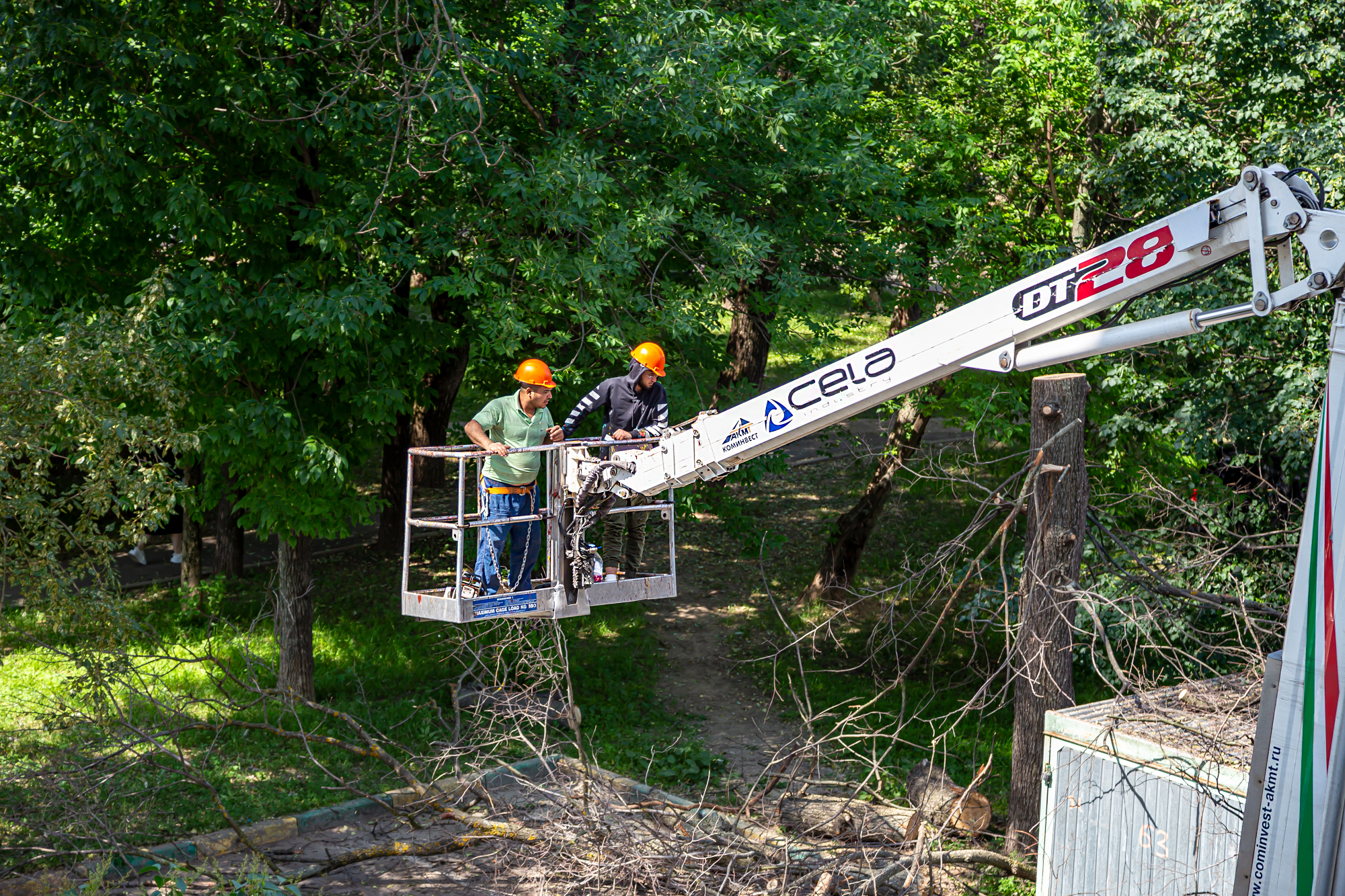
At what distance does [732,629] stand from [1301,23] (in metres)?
10.7

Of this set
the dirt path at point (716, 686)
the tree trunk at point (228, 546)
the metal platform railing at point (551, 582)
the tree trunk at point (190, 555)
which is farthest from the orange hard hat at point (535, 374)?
the tree trunk at point (228, 546)

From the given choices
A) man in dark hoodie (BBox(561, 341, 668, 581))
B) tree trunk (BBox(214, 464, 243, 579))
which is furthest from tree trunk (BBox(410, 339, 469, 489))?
man in dark hoodie (BBox(561, 341, 668, 581))

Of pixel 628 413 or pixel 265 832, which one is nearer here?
pixel 628 413

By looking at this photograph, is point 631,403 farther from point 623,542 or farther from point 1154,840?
point 1154,840

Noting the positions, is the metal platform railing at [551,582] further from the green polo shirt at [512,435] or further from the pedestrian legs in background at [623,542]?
the pedestrian legs in background at [623,542]

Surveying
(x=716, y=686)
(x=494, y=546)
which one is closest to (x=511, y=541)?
(x=494, y=546)

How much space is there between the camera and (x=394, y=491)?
57.9 feet

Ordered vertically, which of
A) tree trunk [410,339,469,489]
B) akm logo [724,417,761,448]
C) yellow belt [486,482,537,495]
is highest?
tree trunk [410,339,469,489]

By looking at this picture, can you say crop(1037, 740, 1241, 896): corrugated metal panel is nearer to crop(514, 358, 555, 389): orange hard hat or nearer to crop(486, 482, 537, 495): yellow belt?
crop(486, 482, 537, 495): yellow belt

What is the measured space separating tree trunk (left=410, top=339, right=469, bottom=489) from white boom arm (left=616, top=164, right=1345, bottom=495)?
245 inches

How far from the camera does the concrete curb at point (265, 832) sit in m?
7.91

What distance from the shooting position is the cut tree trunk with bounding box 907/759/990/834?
976 cm

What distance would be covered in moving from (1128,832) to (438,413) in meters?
11.6

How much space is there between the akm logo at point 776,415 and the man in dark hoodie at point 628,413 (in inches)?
57.7
